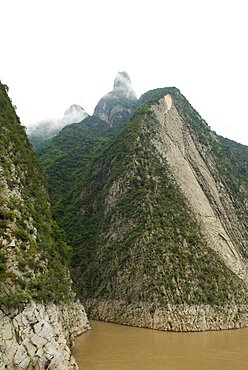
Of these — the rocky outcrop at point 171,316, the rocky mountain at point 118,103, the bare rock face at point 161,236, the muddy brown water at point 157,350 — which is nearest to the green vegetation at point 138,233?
the bare rock face at point 161,236

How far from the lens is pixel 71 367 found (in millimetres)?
19469

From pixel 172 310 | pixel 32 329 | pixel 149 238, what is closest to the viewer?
pixel 32 329

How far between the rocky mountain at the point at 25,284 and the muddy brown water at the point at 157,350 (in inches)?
85.4

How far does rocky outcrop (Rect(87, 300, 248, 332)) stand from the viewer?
123ft

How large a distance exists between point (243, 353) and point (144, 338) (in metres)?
7.80

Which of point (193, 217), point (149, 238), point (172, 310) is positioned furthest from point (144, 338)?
point (193, 217)

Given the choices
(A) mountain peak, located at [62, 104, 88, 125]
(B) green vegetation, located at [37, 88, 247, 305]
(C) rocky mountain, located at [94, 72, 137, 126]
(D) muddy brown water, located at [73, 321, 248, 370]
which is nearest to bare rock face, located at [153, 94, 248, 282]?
(B) green vegetation, located at [37, 88, 247, 305]

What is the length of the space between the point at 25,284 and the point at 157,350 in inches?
516

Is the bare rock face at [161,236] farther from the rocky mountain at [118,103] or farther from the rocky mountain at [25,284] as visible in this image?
the rocky mountain at [118,103]

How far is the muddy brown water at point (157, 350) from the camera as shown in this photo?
23609mm

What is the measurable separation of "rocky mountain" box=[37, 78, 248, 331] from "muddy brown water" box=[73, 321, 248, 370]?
9.44 feet

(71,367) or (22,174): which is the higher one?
(22,174)

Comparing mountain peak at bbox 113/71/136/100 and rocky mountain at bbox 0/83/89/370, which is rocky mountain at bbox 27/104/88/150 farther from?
rocky mountain at bbox 0/83/89/370

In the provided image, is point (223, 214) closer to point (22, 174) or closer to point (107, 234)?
point (107, 234)
